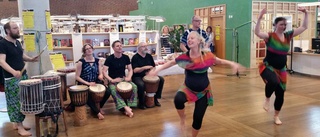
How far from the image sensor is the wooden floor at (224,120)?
3.83 m

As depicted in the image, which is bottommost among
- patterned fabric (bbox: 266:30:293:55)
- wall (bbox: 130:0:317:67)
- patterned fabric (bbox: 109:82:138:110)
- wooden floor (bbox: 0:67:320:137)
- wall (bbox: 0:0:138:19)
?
wooden floor (bbox: 0:67:320:137)

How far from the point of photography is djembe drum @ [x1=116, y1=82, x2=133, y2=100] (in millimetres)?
4652

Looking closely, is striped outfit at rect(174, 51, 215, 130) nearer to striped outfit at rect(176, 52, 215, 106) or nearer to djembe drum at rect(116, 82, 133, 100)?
striped outfit at rect(176, 52, 215, 106)

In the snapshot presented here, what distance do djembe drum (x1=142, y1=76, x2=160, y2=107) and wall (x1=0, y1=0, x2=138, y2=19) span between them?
14187mm

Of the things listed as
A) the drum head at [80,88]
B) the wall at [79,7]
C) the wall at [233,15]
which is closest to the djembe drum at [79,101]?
the drum head at [80,88]

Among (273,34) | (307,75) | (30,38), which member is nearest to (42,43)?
(30,38)

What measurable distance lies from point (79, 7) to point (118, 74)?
576 inches

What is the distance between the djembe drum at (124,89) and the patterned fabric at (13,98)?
1427mm

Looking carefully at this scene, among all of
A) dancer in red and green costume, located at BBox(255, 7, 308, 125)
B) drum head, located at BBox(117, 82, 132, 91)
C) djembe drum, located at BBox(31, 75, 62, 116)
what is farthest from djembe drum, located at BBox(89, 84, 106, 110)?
dancer in red and green costume, located at BBox(255, 7, 308, 125)

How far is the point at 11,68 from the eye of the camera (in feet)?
11.6

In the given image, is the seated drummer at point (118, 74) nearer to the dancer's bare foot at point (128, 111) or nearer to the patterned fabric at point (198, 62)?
the dancer's bare foot at point (128, 111)

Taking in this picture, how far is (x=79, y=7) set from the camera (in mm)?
18266

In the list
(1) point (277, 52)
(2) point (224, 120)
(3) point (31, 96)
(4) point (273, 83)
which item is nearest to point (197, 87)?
(4) point (273, 83)

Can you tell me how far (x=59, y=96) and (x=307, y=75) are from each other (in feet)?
23.2
